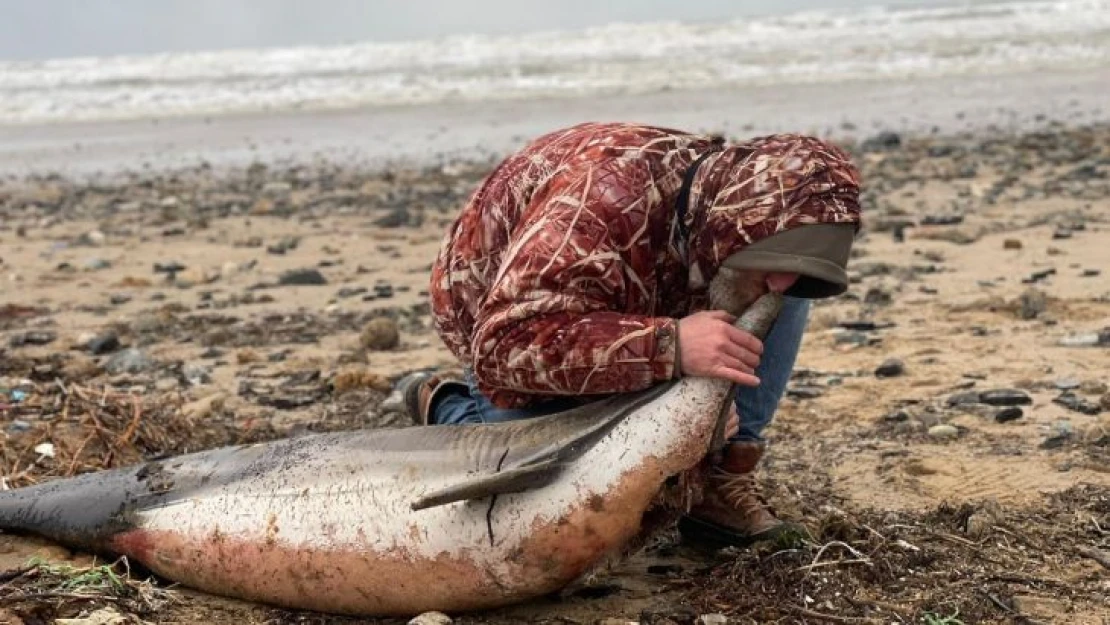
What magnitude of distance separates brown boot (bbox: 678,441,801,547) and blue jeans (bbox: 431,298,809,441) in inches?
2.8

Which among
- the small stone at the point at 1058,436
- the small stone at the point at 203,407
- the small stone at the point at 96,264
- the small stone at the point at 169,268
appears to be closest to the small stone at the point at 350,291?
the small stone at the point at 169,268

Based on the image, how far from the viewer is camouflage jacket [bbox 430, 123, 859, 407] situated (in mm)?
3416

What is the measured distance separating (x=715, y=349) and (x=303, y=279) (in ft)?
19.8

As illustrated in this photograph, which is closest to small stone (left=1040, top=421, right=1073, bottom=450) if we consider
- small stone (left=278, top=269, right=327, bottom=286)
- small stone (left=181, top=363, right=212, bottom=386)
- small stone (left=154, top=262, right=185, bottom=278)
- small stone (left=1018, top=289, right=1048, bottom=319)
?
small stone (left=1018, top=289, right=1048, bottom=319)

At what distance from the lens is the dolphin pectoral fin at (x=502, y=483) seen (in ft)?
Answer: 11.5

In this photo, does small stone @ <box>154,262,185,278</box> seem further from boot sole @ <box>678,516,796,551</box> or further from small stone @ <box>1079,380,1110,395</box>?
small stone @ <box>1079,380,1110,395</box>

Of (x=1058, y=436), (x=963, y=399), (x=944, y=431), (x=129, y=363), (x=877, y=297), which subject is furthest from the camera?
(x=877, y=297)

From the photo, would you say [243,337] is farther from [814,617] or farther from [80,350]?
[814,617]

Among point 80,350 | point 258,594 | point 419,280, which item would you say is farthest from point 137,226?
point 258,594

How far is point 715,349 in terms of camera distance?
344 centimetres

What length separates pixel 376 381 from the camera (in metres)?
6.34

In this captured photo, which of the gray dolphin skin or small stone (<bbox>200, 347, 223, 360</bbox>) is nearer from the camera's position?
the gray dolphin skin

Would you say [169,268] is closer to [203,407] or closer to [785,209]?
[203,407]

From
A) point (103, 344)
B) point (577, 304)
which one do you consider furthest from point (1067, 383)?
point (103, 344)
